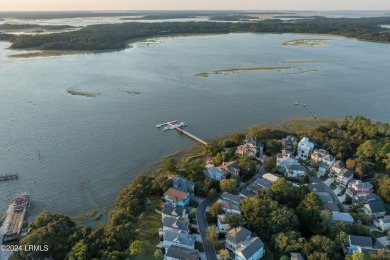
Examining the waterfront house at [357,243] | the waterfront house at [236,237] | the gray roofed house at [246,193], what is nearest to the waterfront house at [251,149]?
the gray roofed house at [246,193]

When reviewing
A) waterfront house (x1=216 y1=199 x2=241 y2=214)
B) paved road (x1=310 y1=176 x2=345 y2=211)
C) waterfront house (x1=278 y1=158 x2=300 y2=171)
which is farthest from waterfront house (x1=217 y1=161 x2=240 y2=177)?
paved road (x1=310 y1=176 x2=345 y2=211)

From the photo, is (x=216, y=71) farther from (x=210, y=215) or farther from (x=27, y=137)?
(x=210, y=215)

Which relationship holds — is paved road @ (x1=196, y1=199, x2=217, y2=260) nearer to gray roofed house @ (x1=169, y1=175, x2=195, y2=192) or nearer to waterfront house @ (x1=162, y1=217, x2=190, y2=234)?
waterfront house @ (x1=162, y1=217, x2=190, y2=234)

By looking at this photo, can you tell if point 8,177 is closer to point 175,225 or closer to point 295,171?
point 175,225

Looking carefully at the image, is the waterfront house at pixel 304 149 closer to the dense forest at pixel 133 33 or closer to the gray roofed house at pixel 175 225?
the gray roofed house at pixel 175 225

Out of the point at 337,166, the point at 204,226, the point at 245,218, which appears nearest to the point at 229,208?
the point at 245,218

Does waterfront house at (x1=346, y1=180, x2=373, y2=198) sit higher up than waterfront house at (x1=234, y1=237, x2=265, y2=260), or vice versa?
waterfront house at (x1=346, y1=180, x2=373, y2=198)
